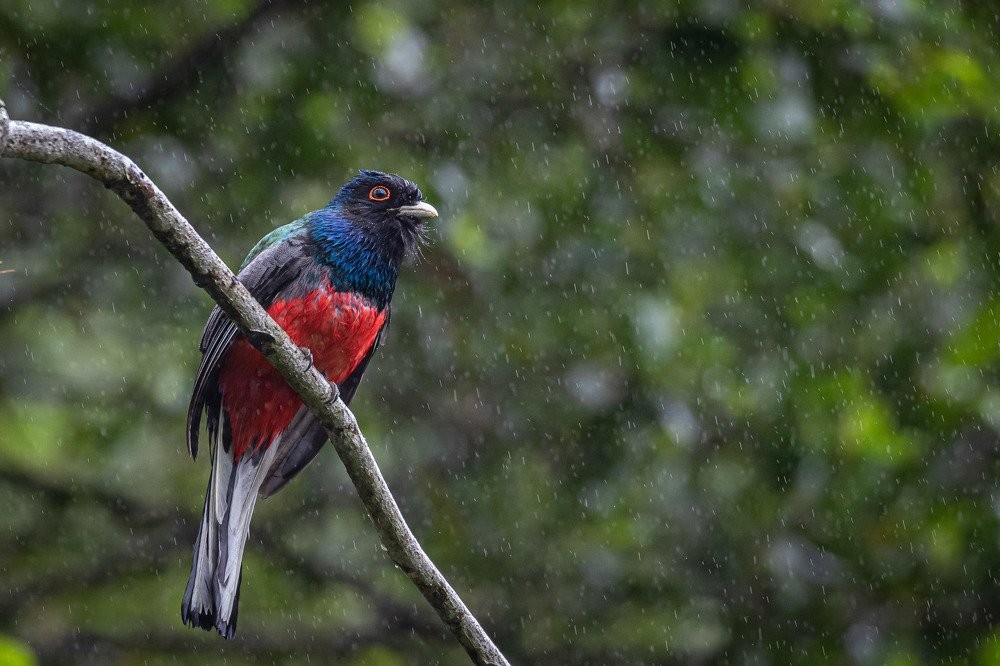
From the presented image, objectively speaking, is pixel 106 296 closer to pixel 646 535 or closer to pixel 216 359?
pixel 216 359

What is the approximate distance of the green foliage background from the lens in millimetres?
5375

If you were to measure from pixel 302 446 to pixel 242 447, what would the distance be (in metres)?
0.21

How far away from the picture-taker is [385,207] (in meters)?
4.46

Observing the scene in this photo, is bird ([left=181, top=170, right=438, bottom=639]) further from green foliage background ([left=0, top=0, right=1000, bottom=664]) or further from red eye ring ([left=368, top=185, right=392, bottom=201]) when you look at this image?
green foliage background ([left=0, top=0, right=1000, bottom=664])

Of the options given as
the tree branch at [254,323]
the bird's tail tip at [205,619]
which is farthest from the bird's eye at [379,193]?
the bird's tail tip at [205,619]

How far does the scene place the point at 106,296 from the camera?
18.8 feet

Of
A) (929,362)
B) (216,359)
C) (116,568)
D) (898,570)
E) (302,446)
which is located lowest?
(898,570)

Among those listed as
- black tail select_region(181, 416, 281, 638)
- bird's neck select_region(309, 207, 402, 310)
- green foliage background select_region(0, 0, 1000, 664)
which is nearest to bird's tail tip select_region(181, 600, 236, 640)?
black tail select_region(181, 416, 281, 638)

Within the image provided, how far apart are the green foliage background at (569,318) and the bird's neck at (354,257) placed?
1.19m

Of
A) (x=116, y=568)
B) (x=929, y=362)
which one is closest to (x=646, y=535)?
(x=929, y=362)

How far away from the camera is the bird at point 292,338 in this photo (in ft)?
12.9

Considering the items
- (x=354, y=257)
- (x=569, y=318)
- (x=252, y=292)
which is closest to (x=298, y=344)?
(x=252, y=292)

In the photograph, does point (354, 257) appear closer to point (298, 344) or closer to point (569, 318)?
point (298, 344)

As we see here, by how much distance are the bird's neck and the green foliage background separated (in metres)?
1.19
